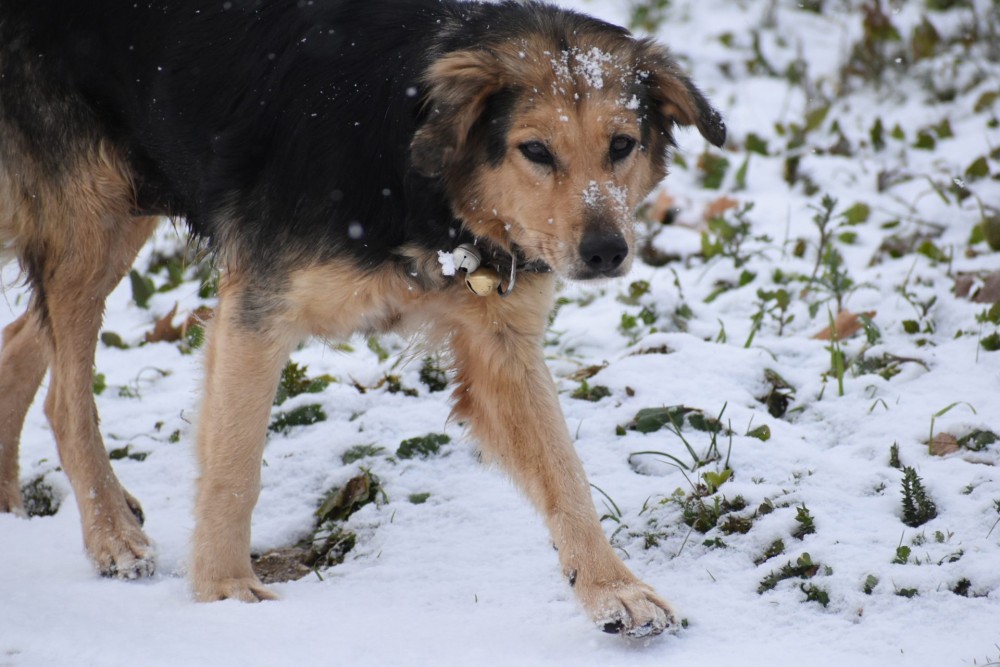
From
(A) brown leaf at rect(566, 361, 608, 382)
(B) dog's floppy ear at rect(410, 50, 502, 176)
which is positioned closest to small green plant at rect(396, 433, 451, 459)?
(A) brown leaf at rect(566, 361, 608, 382)

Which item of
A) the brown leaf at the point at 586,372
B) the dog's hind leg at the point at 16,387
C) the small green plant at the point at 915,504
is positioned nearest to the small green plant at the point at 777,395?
the brown leaf at the point at 586,372

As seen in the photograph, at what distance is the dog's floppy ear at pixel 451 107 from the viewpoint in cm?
331

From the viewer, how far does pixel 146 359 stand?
557 cm

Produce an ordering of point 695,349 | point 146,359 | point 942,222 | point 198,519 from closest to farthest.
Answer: point 198,519 < point 695,349 < point 146,359 < point 942,222

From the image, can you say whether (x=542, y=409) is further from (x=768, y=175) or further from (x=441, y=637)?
(x=768, y=175)

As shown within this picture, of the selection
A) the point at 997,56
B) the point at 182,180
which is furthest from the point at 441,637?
the point at 997,56

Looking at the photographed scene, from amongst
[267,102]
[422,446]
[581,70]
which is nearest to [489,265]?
[581,70]

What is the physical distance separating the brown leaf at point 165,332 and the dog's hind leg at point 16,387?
1.11m

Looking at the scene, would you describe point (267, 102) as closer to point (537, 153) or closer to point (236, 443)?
point (537, 153)

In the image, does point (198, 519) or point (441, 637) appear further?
point (198, 519)

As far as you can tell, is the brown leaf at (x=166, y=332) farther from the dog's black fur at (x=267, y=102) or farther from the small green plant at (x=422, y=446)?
the small green plant at (x=422, y=446)

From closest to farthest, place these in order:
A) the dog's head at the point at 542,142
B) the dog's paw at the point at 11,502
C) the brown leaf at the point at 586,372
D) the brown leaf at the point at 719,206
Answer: the dog's head at the point at 542,142
the dog's paw at the point at 11,502
the brown leaf at the point at 586,372
the brown leaf at the point at 719,206

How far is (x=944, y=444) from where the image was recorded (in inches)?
157

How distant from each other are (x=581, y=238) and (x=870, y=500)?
4.39 feet
